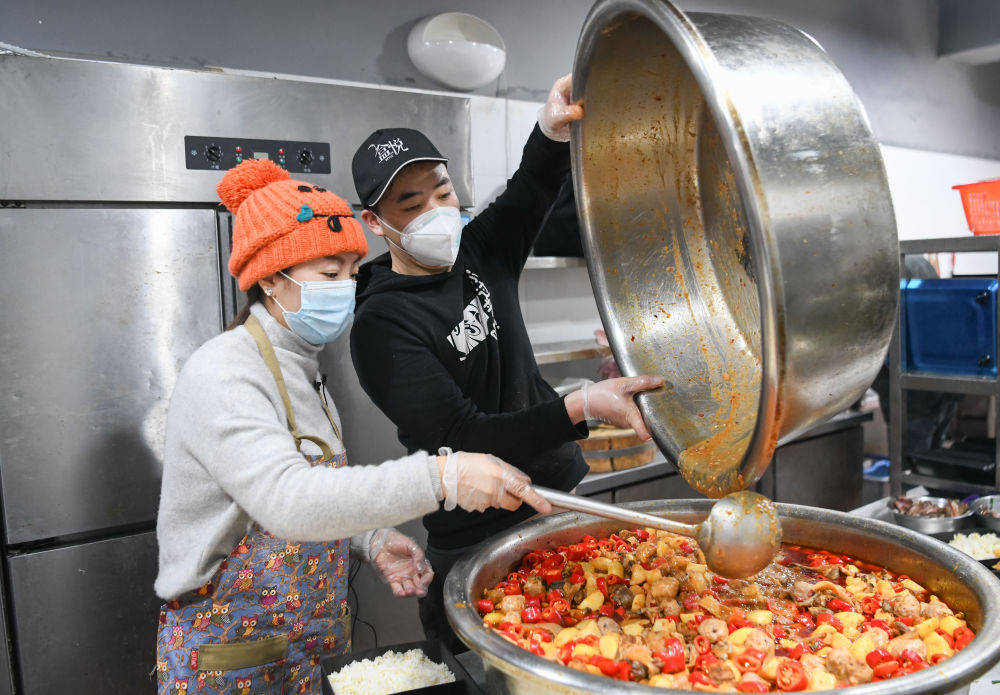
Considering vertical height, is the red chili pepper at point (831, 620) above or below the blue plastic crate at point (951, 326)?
below

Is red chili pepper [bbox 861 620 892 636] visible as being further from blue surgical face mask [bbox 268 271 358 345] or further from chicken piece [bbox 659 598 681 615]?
blue surgical face mask [bbox 268 271 358 345]

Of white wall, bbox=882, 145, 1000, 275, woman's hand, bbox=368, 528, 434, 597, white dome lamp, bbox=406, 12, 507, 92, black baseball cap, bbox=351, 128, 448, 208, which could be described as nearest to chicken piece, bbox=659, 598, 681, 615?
woman's hand, bbox=368, 528, 434, 597

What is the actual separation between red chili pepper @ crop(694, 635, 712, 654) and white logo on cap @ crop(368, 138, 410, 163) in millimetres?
1211

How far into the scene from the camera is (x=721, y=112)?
79cm

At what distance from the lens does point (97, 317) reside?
212 cm

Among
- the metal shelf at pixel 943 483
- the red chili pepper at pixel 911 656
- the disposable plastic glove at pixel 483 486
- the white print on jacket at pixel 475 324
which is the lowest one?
the metal shelf at pixel 943 483

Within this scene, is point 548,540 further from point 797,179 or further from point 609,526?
point 797,179

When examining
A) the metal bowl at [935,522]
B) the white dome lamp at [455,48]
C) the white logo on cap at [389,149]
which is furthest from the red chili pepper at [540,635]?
the white dome lamp at [455,48]

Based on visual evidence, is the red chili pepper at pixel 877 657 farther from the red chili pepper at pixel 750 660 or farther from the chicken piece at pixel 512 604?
the chicken piece at pixel 512 604

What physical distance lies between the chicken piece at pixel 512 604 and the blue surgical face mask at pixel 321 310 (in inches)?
26.9

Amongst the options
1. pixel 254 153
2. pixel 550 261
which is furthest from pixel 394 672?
pixel 550 261

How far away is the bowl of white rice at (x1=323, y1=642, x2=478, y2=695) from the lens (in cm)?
113

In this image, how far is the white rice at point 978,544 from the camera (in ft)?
5.80

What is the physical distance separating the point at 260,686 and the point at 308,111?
1704 mm
